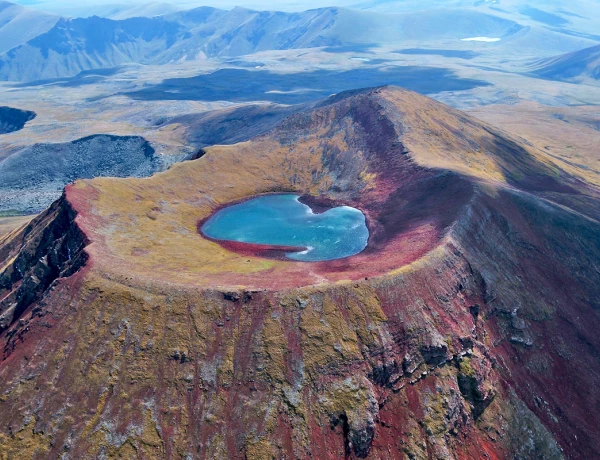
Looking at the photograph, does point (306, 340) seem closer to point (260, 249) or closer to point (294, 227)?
point (260, 249)

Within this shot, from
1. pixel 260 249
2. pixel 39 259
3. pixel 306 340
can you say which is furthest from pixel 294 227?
pixel 39 259

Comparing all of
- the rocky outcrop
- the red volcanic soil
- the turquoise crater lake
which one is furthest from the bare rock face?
the turquoise crater lake

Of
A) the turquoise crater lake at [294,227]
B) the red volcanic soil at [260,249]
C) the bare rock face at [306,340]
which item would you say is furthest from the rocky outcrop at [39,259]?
the turquoise crater lake at [294,227]

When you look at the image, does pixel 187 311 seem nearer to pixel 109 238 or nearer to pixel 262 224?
pixel 109 238

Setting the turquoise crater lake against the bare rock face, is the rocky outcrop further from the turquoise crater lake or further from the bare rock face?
the turquoise crater lake

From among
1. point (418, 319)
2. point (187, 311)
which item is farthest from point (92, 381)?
point (418, 319)
